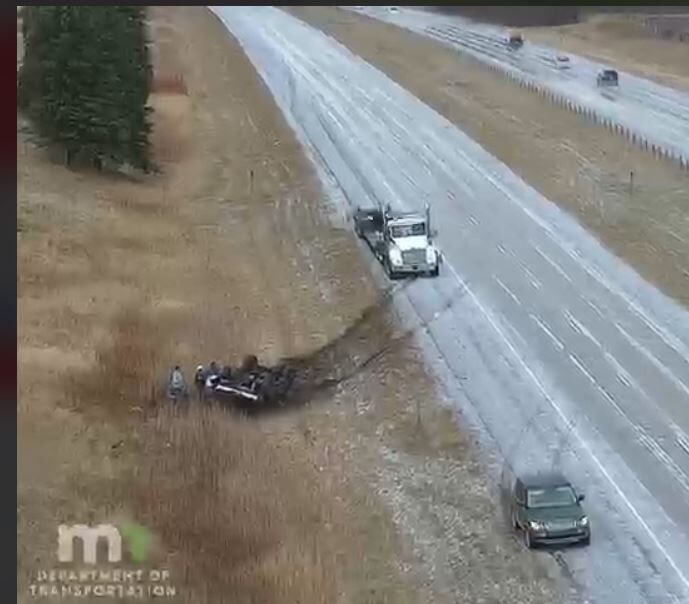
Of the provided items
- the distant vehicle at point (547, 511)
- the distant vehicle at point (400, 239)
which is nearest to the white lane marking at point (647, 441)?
the distant vehicle at point (547, 511)

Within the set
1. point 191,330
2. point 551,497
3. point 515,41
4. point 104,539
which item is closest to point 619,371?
point 551,497

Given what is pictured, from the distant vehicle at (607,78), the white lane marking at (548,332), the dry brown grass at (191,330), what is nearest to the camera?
the dry brown grass at (191,330)

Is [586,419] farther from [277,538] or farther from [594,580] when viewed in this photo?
[277,538]

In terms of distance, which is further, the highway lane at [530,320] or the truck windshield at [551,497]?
the highway lane at [530,320]

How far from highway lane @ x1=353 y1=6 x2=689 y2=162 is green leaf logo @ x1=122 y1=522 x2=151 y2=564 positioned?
2565 millimetres

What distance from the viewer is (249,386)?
17.9 feet

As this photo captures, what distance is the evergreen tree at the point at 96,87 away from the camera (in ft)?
16.2

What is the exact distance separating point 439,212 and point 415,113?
2.10ft

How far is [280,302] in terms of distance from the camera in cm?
575

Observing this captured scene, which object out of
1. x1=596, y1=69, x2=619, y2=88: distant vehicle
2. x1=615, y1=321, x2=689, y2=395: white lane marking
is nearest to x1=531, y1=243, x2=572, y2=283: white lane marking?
x1=615, y1=321, x2=689, y2=395: white lane marking

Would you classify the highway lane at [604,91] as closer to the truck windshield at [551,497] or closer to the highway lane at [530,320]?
the highway lane at [530,320]

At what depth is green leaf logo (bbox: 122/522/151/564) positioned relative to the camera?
491 cm

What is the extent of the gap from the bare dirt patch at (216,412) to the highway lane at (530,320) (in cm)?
22

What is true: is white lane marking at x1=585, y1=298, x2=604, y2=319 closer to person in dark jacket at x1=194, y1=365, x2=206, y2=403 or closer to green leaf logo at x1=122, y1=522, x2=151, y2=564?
person in dark jacket at x1=194, y1=365, x2=206, y2=403
